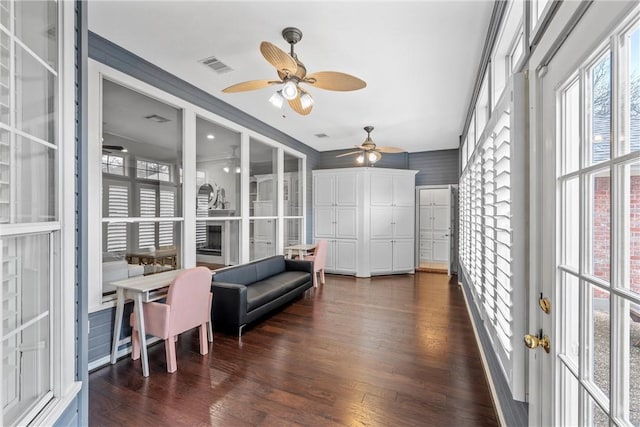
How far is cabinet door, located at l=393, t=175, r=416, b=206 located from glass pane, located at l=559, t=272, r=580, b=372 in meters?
5.63

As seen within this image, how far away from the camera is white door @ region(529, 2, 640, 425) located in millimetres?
707

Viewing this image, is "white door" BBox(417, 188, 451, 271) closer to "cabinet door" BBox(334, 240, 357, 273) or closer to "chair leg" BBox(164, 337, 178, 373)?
"cabinet door" BBox(334, 240, 357, 273)

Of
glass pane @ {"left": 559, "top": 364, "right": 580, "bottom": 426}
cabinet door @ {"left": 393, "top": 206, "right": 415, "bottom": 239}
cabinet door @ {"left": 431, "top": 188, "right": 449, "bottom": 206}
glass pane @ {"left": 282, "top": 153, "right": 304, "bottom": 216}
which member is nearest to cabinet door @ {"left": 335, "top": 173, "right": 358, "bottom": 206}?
glass pane @ {"left": 282, "top": 153, "right": 304, "bottom": 216}

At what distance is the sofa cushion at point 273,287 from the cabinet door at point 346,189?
7.50ft

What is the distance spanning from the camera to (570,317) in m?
1.01

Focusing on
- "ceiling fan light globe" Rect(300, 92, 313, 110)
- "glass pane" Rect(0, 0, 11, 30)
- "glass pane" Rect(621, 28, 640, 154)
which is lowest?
"glass pane" Rect(621, 28, 640, 154)

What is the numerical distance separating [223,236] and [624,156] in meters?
4.11

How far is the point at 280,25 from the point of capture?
92.4 inches

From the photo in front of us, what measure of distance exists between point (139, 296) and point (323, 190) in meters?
4.70

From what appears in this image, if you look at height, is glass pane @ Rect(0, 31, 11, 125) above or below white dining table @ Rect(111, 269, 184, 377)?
above

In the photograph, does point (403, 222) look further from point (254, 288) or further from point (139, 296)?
point (139, 296)

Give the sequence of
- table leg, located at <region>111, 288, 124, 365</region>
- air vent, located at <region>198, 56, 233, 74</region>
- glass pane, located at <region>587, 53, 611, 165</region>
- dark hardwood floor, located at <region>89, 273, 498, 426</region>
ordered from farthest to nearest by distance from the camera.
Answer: air vent, located at <region>198, 56, 233, 74</region> → table leg, located at <region>111, 288, 124, 365</region> → dark hardwood floor, located at <region>89, 273, 498, 426</region> → glass pane, located at <region>587, 53, 611, 165</region>

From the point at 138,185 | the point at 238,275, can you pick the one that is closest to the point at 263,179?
the point at 238,275

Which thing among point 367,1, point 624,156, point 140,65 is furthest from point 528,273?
point 140,65
